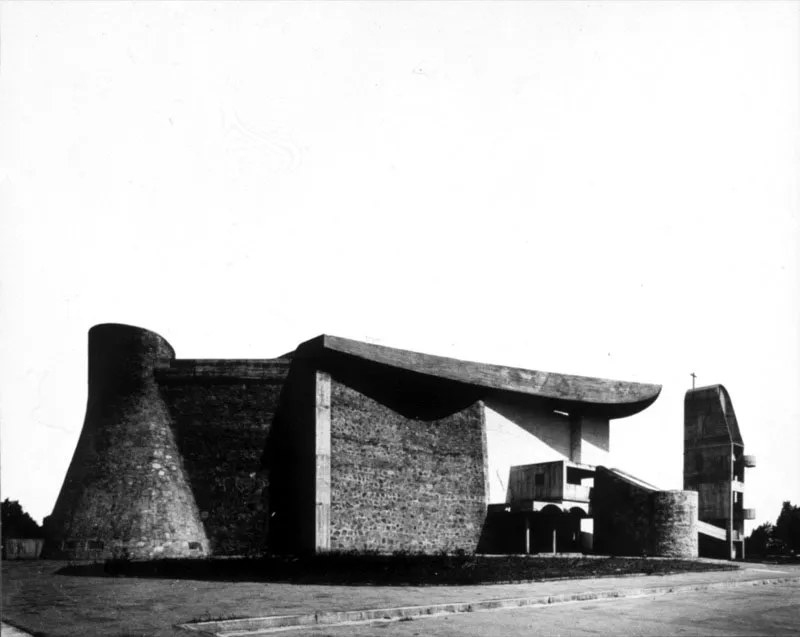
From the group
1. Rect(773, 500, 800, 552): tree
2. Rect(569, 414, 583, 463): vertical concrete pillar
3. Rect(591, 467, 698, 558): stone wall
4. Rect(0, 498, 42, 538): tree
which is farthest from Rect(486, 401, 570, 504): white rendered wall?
Rect(773, 500, 800, 552): tree

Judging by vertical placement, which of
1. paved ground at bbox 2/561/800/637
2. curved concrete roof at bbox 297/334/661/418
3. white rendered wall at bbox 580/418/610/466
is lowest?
paved ground at bbox 2/561/800/637

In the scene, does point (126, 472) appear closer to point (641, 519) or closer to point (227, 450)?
point (227, 450)

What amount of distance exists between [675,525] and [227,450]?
44.4 feet

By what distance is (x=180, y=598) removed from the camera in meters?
9.85

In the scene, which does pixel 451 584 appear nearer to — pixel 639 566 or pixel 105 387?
pixel 639 566

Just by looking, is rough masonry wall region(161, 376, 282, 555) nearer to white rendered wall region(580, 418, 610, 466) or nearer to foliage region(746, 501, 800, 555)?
white rendered wall region(580, 418, 610, 466)

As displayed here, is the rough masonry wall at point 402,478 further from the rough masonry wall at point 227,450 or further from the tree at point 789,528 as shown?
the tree at point 789,528

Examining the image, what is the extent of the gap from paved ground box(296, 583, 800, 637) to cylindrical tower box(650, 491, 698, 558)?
45.7ft

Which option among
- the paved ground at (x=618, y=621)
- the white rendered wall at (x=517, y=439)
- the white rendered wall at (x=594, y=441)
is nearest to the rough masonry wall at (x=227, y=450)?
the white rendered wall at (x=517, y=439)

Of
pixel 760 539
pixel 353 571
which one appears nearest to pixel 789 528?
pixel 760 539

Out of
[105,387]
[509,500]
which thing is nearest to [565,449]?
[509,500]

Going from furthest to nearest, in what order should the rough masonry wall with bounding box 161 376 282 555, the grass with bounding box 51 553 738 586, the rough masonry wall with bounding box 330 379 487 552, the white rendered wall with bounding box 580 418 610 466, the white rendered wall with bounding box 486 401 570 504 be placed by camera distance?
the white rendered wall with bounding box 580 418 610 466, the white rendered wall with bounding box 486 401 570 504, the rough masonry wall with bounding box 330 379 487 552, the rough masonry wall with bounding box 161 376 282 555, the grass with bounding box 51 553 738 586

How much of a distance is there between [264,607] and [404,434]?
1500 cm

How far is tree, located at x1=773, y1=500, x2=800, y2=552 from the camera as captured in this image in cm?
4091
